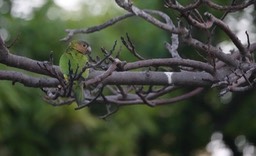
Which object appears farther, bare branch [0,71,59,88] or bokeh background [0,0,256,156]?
bokeh background [0,0,256,156]

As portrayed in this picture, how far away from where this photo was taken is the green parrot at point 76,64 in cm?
175

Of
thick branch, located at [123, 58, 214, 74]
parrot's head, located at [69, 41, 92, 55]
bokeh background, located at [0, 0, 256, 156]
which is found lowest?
bokeh background, located at [0, 0, 256, 156]

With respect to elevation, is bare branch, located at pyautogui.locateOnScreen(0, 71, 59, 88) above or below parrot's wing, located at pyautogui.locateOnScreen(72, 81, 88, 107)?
above

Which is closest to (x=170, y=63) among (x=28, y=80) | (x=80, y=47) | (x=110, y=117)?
(x=80, y=47)

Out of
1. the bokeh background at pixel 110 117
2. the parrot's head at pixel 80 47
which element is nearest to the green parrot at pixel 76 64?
the parrot's head at pixel 80 47

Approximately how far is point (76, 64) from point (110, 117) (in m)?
4.13

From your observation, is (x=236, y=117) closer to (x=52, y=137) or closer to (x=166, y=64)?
(x=52, y=137)

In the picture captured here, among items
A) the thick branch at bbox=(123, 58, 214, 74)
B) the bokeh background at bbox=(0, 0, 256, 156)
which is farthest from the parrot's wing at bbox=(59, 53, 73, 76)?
the bokeh background at bbox=(0, 0, 256, 156)

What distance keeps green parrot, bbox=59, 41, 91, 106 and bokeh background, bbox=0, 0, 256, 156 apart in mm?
2980

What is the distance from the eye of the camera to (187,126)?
6.85 m

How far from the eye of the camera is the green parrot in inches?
68.9

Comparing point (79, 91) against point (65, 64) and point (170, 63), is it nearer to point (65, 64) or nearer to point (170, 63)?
point (65, 64)

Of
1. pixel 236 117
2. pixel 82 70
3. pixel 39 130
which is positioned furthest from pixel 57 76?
pixel 236 117

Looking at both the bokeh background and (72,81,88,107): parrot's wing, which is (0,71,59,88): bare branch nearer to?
(72,81,88,107): parrot's wing
